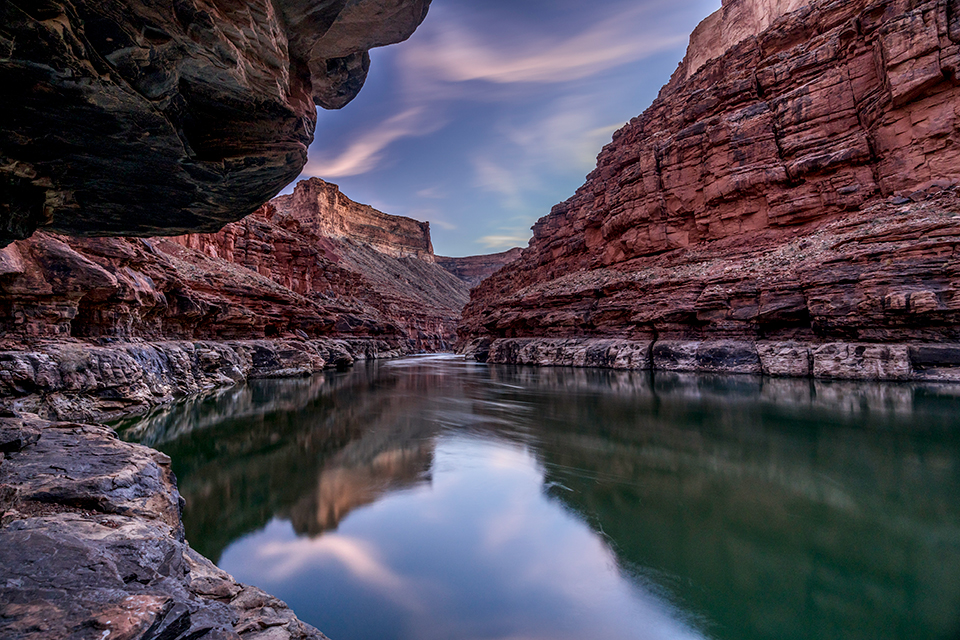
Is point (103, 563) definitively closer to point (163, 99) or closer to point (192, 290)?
point (163, 99)

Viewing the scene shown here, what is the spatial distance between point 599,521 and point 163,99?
249 inches

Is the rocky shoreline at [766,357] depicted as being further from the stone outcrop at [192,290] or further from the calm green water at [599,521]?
the stone outcrop at [192,290]

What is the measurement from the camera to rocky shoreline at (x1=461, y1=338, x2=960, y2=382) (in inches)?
502

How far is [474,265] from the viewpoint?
132 metres

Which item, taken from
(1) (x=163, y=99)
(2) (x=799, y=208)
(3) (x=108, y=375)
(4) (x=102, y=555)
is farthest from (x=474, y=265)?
(4) (x=102, y=555)

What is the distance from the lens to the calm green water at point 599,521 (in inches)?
121

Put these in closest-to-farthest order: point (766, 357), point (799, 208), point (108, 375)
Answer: point (108, 375)
point (766, 357)
point (799, 208)

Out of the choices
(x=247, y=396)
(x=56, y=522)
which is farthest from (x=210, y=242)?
(x=56, y=522)

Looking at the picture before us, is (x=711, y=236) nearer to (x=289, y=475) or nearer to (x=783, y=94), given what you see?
(x=783, y=94)

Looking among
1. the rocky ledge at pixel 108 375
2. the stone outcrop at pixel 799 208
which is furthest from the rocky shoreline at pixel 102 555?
the stone outcrop at pixel 799 208

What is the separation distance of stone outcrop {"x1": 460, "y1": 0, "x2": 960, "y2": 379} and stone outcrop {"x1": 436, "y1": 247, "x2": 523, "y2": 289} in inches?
3733

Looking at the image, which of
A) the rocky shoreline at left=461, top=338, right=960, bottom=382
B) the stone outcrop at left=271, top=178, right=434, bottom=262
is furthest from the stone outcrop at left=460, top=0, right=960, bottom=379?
the stone outcrop at left=271, top=178, right=434, bottom=262

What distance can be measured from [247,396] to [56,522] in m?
13.9

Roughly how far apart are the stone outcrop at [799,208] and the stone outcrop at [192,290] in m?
19.2
